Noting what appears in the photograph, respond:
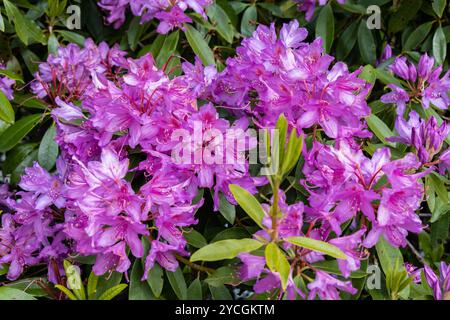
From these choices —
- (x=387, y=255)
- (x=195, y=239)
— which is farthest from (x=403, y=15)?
(x=195, y=239)

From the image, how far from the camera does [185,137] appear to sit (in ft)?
4.14

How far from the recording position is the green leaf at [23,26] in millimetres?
1766

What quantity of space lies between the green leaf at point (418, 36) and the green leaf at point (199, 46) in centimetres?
58

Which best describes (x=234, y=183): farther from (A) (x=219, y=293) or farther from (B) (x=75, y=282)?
(B) (x=75, y=282)

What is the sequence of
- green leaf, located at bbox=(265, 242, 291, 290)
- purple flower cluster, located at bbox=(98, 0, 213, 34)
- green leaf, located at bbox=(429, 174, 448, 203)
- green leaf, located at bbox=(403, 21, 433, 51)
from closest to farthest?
1. green leaf, located at bbox=(265, 242, 291, 290)
2. green leaf, located at bbox=(429, 174, 448, 203)
3. purple flower cluster, located at bbox=(98, 0, 213, 34)
4. green leaf, located at bbox=(403, 21, 433, 51)

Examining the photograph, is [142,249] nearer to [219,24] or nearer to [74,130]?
[74,130]

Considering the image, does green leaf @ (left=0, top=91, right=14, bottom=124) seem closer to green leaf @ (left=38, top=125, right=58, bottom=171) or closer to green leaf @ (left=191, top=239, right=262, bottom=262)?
green leaf @ (left=38, top=125, right=58, bottom=171)

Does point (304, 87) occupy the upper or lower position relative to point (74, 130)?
upper

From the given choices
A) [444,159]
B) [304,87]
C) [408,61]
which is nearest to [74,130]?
[304,87]

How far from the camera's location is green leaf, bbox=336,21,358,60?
194cm

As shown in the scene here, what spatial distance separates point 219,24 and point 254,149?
0.64m

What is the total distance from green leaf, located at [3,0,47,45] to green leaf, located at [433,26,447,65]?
1106 millimetres

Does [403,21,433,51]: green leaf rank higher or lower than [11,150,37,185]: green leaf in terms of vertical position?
higher

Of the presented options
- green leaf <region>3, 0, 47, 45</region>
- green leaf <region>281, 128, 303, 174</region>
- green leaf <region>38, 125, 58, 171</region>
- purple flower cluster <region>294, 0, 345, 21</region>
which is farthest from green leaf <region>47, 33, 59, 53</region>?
green leaf <region>281, 128, 303, 174</region>
